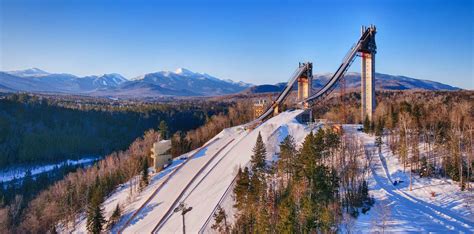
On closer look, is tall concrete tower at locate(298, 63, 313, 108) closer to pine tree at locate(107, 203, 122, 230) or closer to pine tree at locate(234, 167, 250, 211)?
pine tree at locate(234, 167, 250, 211)

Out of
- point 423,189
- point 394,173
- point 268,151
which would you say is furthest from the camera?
point 268,151

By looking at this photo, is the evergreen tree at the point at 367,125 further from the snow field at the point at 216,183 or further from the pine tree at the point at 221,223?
the pine tree at the point at 221,223

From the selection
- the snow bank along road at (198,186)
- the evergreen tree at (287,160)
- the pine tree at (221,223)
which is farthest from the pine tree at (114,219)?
the evergreen tree at (287,160)

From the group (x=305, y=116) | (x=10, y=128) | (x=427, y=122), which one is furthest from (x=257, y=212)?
(x=10, y=128)

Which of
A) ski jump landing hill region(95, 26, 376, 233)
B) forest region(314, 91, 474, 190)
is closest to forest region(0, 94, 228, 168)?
ski jump landing hill region(95, 26, 376, 233)

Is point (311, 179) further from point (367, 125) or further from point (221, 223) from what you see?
point (367, 125)

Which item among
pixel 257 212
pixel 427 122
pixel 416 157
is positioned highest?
pixel 427 122

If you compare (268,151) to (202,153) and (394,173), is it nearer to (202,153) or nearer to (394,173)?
(202,153)
